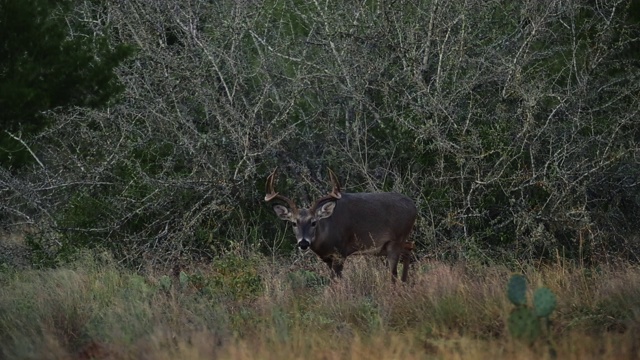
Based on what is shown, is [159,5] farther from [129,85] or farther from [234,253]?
[234,253]

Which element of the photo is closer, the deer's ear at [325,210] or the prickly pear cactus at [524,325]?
the prickly pear cactus at [524,325]

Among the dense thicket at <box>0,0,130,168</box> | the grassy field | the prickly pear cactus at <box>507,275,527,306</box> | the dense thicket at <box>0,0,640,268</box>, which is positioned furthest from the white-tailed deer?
the prickly pear cactus at <box>507,275,527,306</box>

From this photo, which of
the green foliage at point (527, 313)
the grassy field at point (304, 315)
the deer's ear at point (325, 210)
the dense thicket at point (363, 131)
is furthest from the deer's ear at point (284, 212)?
the green foliage at point (527, 313)

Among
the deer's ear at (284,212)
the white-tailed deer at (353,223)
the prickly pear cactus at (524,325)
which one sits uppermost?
the prickly pear cactus at (524,325)

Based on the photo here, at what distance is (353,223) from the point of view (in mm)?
13742

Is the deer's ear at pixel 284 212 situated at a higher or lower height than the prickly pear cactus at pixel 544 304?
lower

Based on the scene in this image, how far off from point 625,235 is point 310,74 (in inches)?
190

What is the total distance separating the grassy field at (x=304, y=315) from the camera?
8469mm

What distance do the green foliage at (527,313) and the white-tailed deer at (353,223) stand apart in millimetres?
4580

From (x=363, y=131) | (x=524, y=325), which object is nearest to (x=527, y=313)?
(x=524, y=325)

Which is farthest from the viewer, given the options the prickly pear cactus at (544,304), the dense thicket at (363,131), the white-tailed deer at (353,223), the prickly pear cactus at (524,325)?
the dense thicket at (363,131)

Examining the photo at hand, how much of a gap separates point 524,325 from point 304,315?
8.37 feet

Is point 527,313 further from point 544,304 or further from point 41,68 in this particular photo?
point 41,68

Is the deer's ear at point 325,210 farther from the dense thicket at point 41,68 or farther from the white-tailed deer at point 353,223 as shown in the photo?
the dense thicket at point 41,68
